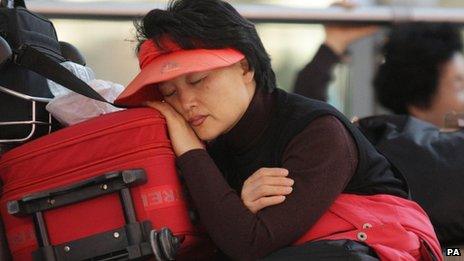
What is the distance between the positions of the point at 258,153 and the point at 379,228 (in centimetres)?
35

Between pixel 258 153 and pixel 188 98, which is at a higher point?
pixel 188 98

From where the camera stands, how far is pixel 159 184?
5.87 ft

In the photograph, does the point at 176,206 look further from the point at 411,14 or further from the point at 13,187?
the point at 411,14

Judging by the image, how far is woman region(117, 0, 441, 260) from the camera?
1.77 meters

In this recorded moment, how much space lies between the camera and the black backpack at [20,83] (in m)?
1.97

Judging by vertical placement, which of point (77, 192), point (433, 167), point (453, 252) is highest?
point (77, 192)

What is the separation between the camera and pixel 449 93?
10.0 feet

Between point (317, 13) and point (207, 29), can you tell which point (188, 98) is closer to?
point (207, 29)

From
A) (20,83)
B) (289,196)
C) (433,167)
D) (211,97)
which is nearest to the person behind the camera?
(289,196)

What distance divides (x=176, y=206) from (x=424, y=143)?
1053mm

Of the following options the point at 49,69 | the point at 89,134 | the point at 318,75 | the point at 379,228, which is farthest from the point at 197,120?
the point at 318,75

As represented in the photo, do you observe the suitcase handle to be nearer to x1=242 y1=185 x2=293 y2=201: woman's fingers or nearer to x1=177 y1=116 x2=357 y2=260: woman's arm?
x1=177 y1=116 x2=357 y2=260: woman's arm

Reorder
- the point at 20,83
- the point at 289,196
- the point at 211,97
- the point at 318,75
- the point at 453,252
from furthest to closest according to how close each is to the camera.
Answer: the point at 318,75, the point at 453,252, the point at 20,83, the point at 211,97, the point at 289,196

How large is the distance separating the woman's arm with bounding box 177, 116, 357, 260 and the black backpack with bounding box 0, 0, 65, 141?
46 centimetres
